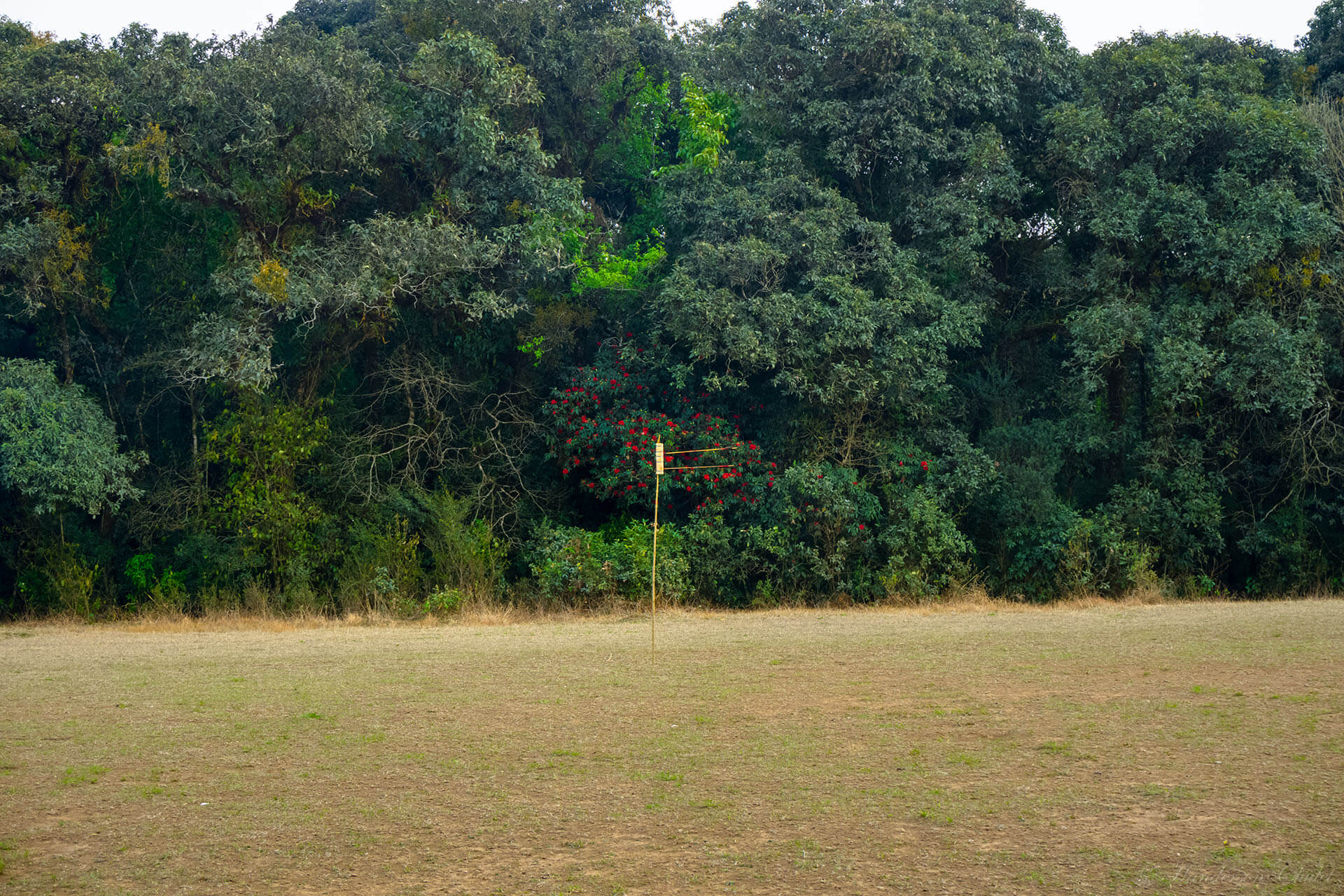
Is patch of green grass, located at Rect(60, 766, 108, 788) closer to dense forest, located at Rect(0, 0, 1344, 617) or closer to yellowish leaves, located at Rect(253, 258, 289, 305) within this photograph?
dense forest, located at Rect(0, 0, 1344, 617)

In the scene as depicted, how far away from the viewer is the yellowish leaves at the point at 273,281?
57.1 ft

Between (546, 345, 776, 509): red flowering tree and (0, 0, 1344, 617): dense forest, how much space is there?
74mm

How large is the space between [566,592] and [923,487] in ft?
20.3

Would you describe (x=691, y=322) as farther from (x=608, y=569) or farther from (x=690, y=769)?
(x=690, y=769)

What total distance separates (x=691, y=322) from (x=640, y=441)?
2085 mm

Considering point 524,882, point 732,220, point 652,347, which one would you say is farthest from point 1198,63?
point 524,882

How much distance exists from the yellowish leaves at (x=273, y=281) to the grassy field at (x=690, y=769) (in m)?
6.17

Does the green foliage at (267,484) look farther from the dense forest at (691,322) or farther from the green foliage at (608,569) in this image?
the green foliage at (608,569)

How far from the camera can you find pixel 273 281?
17.5 m

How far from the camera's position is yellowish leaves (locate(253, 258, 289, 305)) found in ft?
57.1

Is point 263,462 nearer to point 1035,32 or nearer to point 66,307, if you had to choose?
point 66,307

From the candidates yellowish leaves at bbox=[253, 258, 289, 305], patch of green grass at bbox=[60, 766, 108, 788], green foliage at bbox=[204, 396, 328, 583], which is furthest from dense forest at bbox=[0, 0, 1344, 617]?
patch of green grass at bbox=[60, 766, 108, 788]

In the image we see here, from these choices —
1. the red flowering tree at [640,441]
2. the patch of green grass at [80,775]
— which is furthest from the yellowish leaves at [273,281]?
the patch of green grass at [80,775]

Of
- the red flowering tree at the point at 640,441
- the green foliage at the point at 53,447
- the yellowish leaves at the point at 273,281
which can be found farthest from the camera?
the red flowering tree at the point at 640,441
